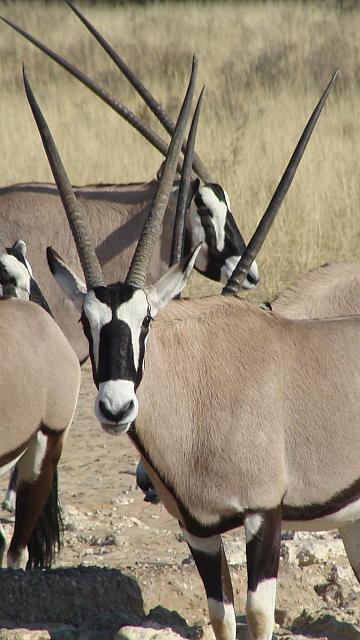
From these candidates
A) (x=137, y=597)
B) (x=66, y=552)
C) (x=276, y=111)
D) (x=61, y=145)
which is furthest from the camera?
(x=276, y=111)

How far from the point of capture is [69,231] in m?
Result: 7.36

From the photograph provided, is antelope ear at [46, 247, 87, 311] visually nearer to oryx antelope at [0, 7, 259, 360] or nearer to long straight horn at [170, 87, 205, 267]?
long straight horn at [170, 87, 205, 267]

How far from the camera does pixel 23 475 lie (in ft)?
17.3

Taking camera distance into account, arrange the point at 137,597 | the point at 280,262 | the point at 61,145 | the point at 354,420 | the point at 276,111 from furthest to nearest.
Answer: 1. the point at 276,111
2. the point at 61,145
3. the point at 280,262
4. the point at 137,597
5. the point at 354,420

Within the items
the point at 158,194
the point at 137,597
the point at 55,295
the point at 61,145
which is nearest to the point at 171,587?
the point at 137,597

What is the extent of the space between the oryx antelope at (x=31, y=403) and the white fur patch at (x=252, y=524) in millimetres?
1145

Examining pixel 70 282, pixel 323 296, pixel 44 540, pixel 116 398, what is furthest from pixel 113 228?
pixel 116 398

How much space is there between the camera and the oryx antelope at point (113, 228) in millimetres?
7258

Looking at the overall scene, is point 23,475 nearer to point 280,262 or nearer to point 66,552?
point 66,552

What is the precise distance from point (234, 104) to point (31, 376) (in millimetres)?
12185

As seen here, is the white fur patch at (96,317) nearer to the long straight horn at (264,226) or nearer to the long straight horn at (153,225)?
the long straight horn at (153,225)

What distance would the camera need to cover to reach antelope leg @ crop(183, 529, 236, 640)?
4.27 m

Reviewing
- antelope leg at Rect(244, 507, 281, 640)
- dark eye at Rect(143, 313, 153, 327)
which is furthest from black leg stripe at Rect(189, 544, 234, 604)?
dark eye at Rect(143, 313, 153, 327)

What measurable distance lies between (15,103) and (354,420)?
1285 centimetres
